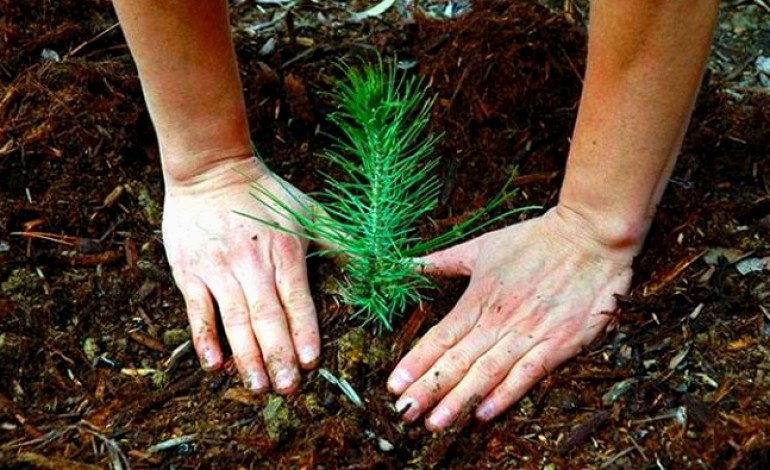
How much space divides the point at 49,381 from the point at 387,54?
3.42 ft

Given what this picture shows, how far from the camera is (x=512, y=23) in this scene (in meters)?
2.18

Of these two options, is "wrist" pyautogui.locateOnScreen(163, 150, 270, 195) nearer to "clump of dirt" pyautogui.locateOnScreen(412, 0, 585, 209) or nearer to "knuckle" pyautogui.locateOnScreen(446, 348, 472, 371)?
"clump of dirt" pyautogui.locateOnScreen(412, 0, 585, 209)

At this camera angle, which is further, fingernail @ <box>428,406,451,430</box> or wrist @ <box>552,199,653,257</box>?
wrist @ <box>552,199,653,257</box>

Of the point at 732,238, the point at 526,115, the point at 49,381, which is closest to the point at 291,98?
the point at 526,115

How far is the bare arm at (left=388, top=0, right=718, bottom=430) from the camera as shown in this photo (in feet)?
5.00

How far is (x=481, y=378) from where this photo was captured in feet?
5.38

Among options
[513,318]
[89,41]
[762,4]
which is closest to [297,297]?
[513,318]

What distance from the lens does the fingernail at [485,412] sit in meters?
1.61

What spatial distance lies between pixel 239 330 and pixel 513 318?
454mm

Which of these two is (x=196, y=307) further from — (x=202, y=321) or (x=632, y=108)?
(x=632, y=108)

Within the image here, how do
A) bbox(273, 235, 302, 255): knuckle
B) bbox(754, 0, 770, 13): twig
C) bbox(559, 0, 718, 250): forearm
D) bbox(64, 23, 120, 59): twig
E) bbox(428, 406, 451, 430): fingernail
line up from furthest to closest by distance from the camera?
bbox(754, 0, 770, 13): twig < bbox(64, 23, 120, 59): twig < bbox(273, 235, 302, 255): knuckle < bbox(428, 406, 451, 430): fingernail < bbox(559, 0, 718, 250): forearm

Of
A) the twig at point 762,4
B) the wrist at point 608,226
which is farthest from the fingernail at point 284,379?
the twig at point 762,4

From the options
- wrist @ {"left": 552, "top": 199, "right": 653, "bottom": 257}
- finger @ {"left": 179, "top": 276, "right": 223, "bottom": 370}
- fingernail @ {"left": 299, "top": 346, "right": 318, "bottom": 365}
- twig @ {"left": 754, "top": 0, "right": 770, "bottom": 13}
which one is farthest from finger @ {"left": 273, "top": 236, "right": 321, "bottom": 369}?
twig @ {"left": 754, "top": 0, "right": 770, "bottom": 13}

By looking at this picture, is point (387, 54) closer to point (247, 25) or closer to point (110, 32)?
point (247, 25)
